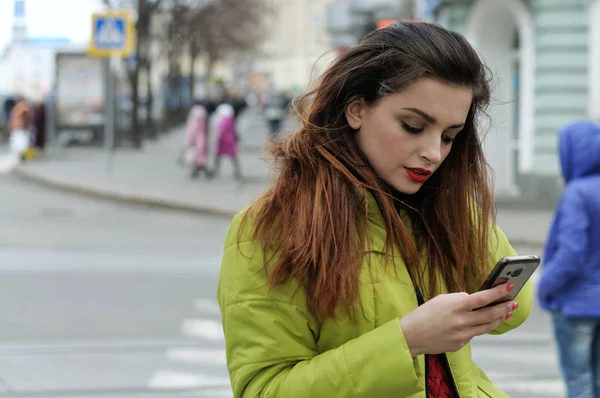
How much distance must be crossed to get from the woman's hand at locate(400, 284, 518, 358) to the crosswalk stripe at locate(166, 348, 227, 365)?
517 centimetres

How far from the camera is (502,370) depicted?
273 inches

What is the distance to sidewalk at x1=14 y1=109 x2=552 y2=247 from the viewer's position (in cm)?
1627

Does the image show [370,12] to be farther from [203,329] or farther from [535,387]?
[535,387]

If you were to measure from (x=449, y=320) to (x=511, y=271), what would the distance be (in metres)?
0.14

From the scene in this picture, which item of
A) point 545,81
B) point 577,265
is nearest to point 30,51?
point 545,81

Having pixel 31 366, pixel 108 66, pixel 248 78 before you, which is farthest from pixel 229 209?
pixel 248 78

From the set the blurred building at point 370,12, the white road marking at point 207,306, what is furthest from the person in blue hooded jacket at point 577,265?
the blurred building at point 370,12

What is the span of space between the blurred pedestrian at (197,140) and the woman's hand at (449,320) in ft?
66.0

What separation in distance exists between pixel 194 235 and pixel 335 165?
40.6 ft

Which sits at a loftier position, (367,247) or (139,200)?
(367,247)

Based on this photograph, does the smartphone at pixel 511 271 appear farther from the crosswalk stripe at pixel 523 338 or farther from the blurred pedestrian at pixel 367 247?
the crosswalk stripe at pixel 523 338

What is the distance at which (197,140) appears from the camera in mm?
22047

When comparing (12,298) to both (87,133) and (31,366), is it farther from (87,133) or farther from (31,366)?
(87,133)

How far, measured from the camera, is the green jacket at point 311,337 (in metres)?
1.94
